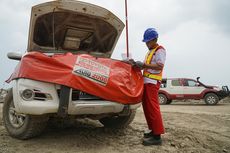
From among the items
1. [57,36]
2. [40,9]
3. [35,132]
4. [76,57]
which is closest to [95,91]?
[76,57]

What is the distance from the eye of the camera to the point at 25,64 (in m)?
3.99

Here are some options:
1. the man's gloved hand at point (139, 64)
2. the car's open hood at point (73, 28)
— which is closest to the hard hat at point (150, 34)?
the man's gloved hand at point (139, 64)

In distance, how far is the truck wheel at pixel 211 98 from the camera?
16.1 metres

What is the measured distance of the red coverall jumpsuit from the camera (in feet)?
13.9

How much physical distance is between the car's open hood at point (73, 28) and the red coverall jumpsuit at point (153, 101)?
1.34 meters

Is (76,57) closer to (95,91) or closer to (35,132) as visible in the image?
(95,91)

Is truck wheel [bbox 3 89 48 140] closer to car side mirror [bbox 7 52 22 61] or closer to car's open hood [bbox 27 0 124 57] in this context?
car side mirror [bbox 7 52 22 61]

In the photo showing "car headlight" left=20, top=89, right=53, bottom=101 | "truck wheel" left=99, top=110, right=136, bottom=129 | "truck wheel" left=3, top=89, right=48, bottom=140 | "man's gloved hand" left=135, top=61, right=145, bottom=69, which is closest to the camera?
"car headlight" left=20, top=89, right=53, bottom=101

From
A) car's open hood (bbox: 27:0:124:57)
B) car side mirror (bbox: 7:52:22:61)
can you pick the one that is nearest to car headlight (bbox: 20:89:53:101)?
car side mirror (bbox: 7:52:22:61)

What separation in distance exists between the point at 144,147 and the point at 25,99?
1743 mm

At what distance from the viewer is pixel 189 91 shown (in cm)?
1647

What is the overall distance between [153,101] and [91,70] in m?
1.04

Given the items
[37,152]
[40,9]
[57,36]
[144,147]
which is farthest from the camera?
[57,36]

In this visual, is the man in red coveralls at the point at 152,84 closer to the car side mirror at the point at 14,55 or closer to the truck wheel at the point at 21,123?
the truck wheel at the point at 21,123
